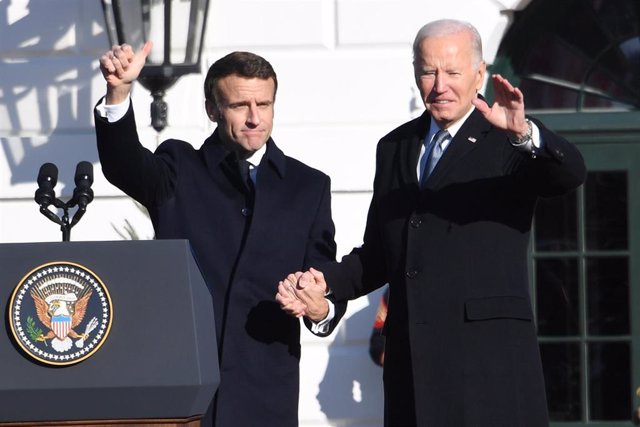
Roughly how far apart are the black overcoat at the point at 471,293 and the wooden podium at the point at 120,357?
2.32ft

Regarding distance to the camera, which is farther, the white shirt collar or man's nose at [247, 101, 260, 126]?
the white shirt collar

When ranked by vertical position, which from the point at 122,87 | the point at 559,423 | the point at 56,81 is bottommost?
the point at 559,423

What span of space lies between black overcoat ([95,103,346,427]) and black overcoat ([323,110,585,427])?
0.38 m

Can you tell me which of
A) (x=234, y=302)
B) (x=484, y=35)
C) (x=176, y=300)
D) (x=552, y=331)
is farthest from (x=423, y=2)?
(x=176, y=300)

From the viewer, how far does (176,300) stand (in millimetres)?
3578

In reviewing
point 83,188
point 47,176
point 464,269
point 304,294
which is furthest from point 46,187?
point 464,269

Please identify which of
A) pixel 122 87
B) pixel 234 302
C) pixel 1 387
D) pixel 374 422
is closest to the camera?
pixel 1 387

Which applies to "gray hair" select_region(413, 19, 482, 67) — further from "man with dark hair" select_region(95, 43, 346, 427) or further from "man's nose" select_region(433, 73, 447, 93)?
"man with dark hair" select_region(95, 43, 346, 427)

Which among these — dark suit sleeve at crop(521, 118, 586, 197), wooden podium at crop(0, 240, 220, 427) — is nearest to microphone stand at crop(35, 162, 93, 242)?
wooden podium at crop(0, 240, 220, 427)

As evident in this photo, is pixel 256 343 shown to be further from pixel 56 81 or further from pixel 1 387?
pixel 56 81

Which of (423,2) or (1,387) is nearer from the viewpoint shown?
(1,387)

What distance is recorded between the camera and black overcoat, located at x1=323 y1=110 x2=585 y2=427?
4.01 metres

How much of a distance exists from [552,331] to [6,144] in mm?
2742

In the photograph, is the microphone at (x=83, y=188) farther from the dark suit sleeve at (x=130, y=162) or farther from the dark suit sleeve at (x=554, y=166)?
the dark suit sleeve at (x=554, y=166)
